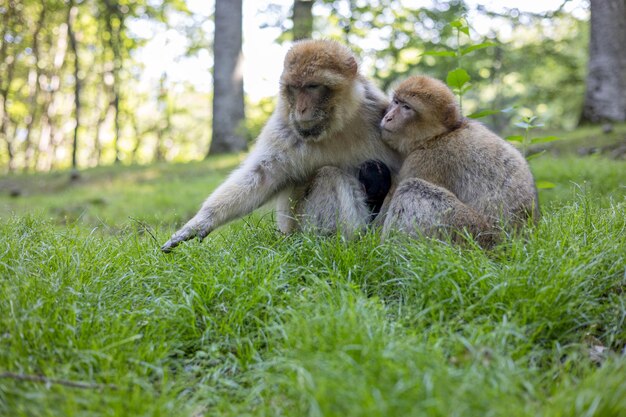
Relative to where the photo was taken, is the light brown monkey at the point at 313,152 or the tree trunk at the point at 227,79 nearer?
the light brown monkey at the point at 313,152

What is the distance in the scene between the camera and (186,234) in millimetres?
3781

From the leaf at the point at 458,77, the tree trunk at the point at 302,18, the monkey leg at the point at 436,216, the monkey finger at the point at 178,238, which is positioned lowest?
the monkey finger at the point at 178,238

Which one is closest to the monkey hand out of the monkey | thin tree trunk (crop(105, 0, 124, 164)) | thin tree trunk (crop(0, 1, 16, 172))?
the monkey

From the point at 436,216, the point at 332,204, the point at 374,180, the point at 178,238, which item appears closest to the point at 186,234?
the point at 178,238

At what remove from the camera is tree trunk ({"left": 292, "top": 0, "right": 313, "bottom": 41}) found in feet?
35.7

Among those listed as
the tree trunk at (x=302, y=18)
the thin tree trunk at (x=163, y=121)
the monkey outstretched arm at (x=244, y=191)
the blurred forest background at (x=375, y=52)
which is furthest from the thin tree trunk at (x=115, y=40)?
the monkey outstretched arm at (x=244, y=191)

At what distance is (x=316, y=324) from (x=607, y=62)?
9.29m

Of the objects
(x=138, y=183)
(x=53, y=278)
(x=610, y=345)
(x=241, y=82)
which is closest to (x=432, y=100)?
(x=610, y=345)

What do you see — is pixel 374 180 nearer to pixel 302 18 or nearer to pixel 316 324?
pixel 316 324

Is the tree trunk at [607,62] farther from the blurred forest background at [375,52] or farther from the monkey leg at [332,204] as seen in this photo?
the monkey leg at [332,204]

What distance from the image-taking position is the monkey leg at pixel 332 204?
12.7 feet

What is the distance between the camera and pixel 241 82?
544 inches

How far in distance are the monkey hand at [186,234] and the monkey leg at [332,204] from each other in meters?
0.63

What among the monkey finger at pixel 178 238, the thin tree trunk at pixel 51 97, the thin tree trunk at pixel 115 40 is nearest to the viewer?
the monkey finger at pixel 178 238
